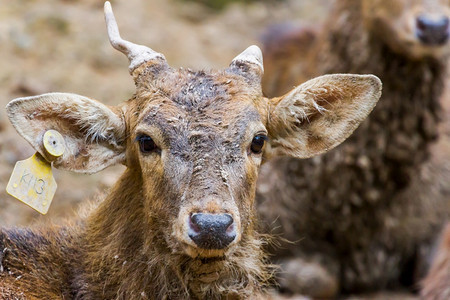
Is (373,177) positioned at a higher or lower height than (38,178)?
higher

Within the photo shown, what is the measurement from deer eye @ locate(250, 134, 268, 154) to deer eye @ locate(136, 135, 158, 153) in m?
0.66

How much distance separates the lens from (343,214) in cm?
1014

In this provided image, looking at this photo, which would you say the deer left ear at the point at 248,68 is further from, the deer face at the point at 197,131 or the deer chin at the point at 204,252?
the deer chin at the point at 204,252

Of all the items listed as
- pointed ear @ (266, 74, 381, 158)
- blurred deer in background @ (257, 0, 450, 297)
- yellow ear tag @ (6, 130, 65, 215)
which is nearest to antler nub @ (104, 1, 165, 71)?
yellow ear tag @ (6, 130, 65, 215)

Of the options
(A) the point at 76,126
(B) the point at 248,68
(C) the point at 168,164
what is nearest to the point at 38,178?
(A) the point at 76,126

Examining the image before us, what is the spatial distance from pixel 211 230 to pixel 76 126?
1.50 metres

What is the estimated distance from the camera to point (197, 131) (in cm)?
534

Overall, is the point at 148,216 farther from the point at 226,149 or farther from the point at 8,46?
the point at 8,46

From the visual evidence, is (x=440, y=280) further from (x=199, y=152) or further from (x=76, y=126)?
(x=76, y=126)

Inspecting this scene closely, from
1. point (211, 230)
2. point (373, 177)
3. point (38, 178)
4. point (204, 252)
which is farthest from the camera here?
point (373, 177)

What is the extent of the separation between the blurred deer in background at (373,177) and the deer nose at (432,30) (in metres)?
0.02

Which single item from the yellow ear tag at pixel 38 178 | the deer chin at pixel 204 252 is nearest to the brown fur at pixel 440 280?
the deer chin at pixel 204 252

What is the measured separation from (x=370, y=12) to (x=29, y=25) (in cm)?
567

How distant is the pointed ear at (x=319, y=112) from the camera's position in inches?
236
